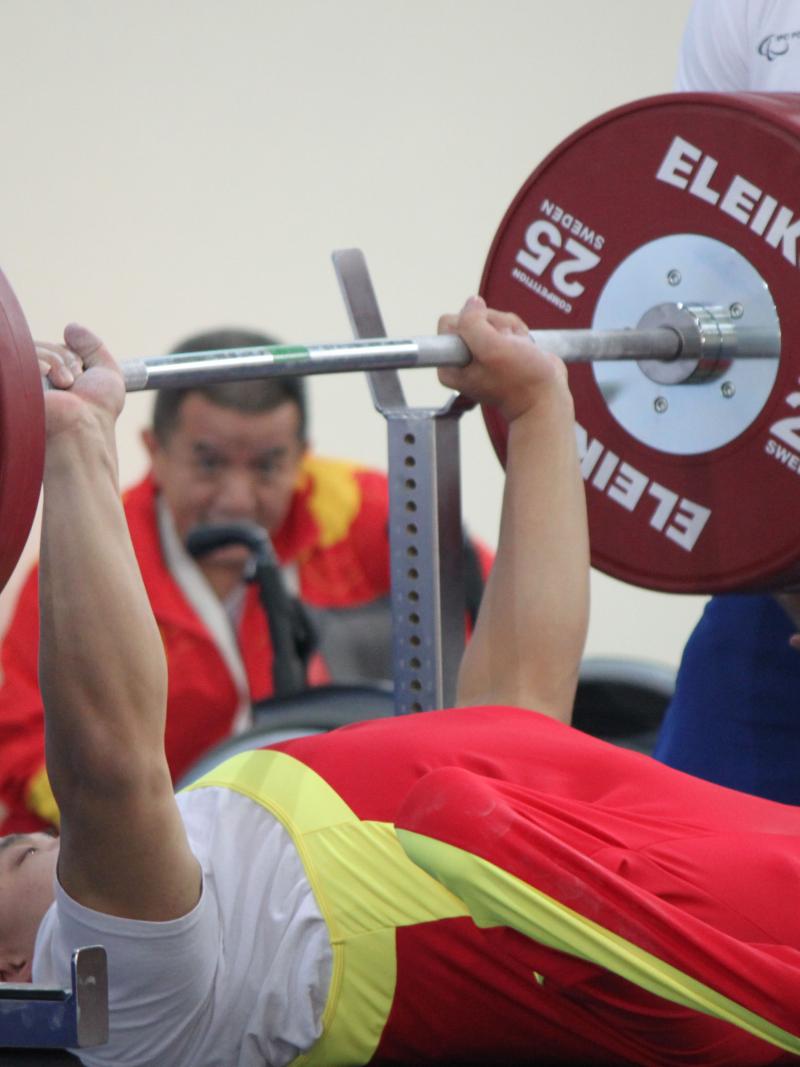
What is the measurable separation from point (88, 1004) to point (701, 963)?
41cm

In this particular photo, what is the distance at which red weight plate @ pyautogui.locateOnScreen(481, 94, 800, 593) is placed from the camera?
5.58 ft

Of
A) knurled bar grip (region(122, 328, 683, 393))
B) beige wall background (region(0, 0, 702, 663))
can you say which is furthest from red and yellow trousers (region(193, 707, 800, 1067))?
beige wall background (region(0, 0, 702, 663))

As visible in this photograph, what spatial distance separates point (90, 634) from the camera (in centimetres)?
112

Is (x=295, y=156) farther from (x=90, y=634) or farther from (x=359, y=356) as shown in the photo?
(x=90, y=634)

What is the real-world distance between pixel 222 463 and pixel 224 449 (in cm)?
3

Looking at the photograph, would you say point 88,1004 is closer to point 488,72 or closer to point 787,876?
point 787,876

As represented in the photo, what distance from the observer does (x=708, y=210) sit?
1.74 meters

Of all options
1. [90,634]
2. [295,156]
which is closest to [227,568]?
[295,156]

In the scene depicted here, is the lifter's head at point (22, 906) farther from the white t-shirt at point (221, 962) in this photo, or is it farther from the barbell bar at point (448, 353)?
the barbell bar at point (448, 353)

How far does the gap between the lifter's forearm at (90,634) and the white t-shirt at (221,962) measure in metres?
0.13

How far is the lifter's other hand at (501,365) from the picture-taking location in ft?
5.31

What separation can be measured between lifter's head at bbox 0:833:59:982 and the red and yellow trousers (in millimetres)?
169

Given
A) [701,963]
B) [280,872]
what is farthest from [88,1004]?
[701,963]

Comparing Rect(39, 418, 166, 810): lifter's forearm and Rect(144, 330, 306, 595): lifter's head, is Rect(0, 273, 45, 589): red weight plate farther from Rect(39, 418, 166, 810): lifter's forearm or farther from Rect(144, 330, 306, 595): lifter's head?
Rect(144, 330, 306, 595): lifter's head
